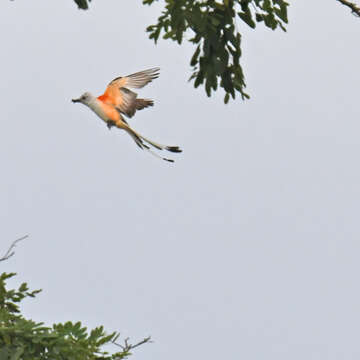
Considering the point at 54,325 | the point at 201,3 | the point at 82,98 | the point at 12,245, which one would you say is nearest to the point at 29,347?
the point at 54,325

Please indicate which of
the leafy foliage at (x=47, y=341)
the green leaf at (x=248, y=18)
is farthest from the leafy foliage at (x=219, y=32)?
the leafy foliage at (x=47, y=341)

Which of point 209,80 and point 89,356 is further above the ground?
point 209,80

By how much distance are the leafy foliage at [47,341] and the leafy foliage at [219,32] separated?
3.79m

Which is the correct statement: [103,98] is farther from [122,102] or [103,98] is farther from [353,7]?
[353,7]

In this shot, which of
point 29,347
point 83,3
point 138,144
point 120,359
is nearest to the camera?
point 138,144

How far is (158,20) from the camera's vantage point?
12484 mm

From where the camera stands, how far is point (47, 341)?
42.0 feet

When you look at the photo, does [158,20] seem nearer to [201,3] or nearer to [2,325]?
[201,3]

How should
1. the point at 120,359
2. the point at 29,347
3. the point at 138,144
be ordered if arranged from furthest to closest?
1. the point at 120,359
2. the point at 29,347
3. the point at 138,144

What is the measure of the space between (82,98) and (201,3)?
7.79ft

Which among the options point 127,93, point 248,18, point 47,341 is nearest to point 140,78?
point 127,93

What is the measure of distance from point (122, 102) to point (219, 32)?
177 centimetres

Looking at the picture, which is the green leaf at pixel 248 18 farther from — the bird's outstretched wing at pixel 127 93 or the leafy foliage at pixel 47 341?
the leafy foliage at pixel 47 341

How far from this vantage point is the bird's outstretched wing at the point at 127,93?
10.7 metres
